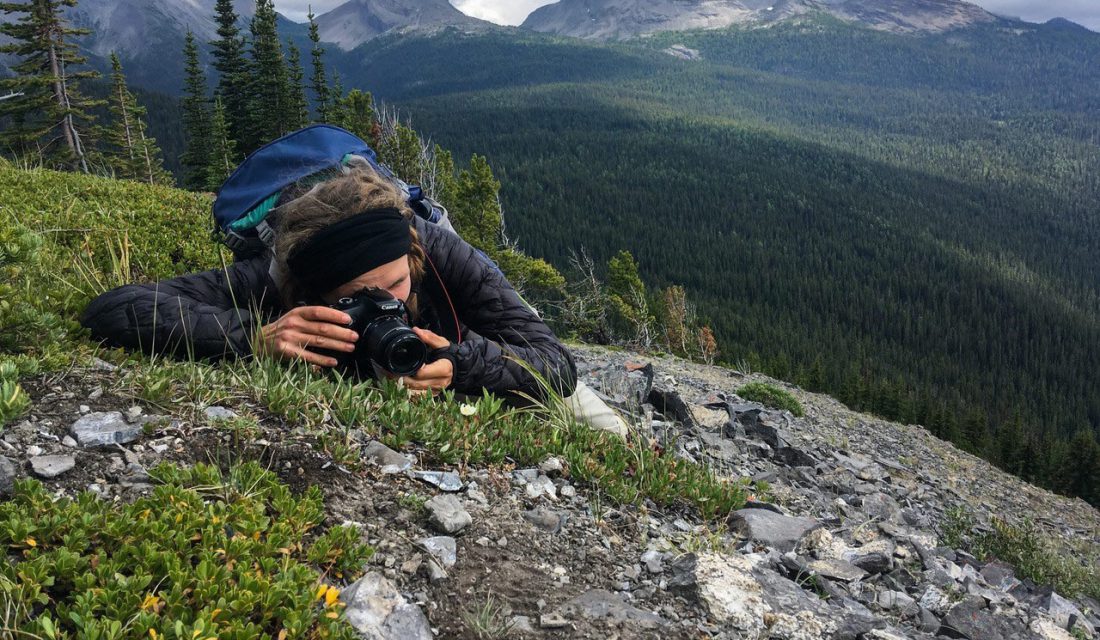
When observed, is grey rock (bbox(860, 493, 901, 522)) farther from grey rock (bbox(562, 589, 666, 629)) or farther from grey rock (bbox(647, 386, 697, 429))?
grey rock (bbox(562, 589, 666, 629))

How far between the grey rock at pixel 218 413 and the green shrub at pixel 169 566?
1.69 ft

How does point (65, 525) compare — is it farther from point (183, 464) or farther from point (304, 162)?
point (304, 162)

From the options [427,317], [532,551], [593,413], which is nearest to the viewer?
[532,551]

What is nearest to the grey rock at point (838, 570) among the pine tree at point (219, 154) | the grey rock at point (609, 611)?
the grey rock at point (609, 611)

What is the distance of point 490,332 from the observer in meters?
3.91

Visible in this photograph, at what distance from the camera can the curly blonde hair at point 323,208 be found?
307cm

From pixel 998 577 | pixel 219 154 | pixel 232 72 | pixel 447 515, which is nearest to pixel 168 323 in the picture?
pixel 447 515

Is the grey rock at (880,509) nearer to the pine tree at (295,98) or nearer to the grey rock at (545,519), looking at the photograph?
the grey rock at (545,519)

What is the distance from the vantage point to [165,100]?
15800 centimetres

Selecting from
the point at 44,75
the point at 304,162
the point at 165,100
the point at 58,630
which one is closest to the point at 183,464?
the point at 58,630

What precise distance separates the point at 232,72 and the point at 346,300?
144ft

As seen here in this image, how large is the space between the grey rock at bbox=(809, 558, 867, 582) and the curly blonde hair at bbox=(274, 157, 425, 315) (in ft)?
8.45

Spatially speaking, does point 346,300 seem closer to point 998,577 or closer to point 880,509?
point 998,577

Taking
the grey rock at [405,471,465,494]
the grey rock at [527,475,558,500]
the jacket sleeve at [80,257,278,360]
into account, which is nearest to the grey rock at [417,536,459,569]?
the grey rock at [405,471,465,494]
